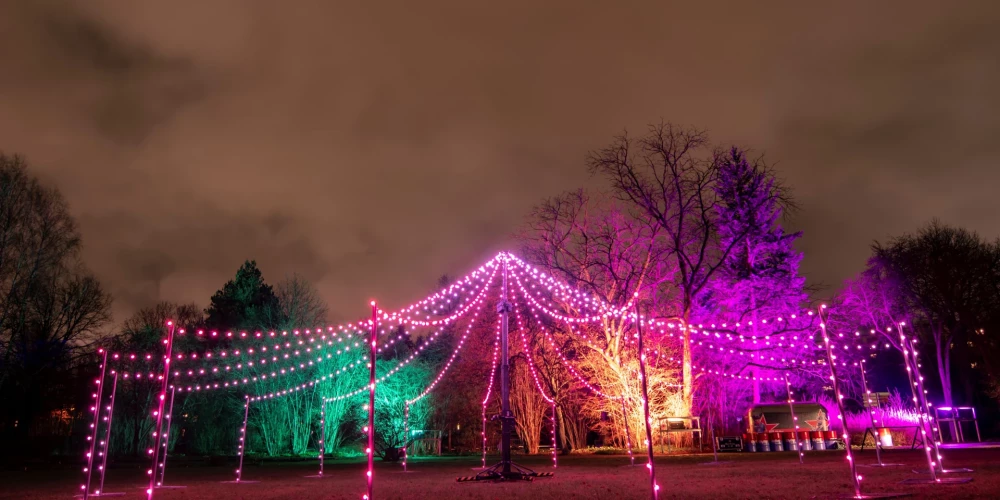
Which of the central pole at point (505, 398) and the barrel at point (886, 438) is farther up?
the central pole at point (505, 398)

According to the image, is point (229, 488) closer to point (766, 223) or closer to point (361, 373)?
point (361, 373)

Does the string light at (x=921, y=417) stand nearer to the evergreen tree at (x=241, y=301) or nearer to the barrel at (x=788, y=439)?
the barrel at (x=788, y=439)

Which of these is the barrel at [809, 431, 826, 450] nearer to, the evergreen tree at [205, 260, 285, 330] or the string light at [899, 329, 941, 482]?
the string light at [899, 329, 941, 482]

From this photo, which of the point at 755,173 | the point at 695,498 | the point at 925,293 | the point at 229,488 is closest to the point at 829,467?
the point at 695,498

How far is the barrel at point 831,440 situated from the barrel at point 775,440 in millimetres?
1577

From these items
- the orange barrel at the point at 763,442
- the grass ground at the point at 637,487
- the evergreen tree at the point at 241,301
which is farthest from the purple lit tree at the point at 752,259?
the evergreen tree at the point at 241,301

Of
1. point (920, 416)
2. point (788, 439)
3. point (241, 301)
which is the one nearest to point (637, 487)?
point (920, 416)

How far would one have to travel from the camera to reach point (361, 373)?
35719mm

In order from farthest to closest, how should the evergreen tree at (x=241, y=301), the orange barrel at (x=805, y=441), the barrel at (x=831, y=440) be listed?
the evergreen tree at (x=241, y=301)
the orange barrel at (x=805, y=441)
the barrel at (x=831, y=440)

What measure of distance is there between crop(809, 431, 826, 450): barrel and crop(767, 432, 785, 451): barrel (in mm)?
1123

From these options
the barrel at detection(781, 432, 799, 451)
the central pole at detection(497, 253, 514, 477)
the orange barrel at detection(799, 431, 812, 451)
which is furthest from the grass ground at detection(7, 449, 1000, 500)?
the barrel at detection(781, 432, 799, 451)

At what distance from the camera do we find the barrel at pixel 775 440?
2359 cm

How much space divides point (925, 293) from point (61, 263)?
44.1 m

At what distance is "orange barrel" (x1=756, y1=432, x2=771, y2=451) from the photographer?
23578 mm
